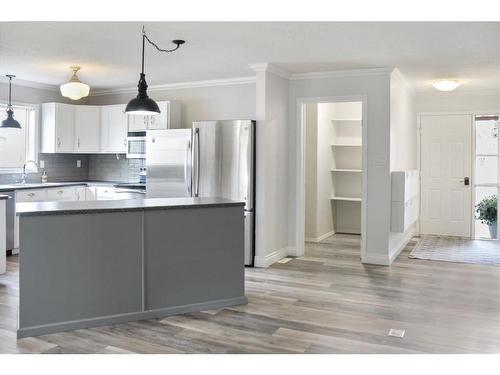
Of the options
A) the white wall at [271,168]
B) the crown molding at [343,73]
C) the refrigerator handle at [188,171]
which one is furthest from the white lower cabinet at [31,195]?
the crown molding at [343,73]

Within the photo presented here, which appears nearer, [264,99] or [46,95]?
[264,99]

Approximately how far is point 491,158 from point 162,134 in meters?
5.32

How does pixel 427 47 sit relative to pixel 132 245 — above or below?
above

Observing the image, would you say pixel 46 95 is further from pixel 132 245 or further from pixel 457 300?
pixel 457 300

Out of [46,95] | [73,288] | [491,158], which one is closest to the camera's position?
[73,288]

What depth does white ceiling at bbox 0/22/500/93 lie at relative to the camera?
3.94 metres

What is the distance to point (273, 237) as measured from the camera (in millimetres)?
5746

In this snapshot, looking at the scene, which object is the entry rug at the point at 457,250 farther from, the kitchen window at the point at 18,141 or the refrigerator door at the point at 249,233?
the kitchen window at the point at 18,141

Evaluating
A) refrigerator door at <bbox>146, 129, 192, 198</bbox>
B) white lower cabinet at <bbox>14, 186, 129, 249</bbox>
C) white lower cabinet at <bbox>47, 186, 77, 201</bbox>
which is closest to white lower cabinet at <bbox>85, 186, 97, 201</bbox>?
white lower cabinet at <bbox>14, 186, 129, 249</bbox>

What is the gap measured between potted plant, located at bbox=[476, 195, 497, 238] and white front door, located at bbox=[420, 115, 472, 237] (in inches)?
7.3

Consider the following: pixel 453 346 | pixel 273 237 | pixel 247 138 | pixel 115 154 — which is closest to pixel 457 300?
pixel 453 346

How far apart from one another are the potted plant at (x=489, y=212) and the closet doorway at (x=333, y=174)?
194 centimetres

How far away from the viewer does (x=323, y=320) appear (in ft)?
12.0

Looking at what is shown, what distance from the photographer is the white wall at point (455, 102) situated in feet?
24.2
